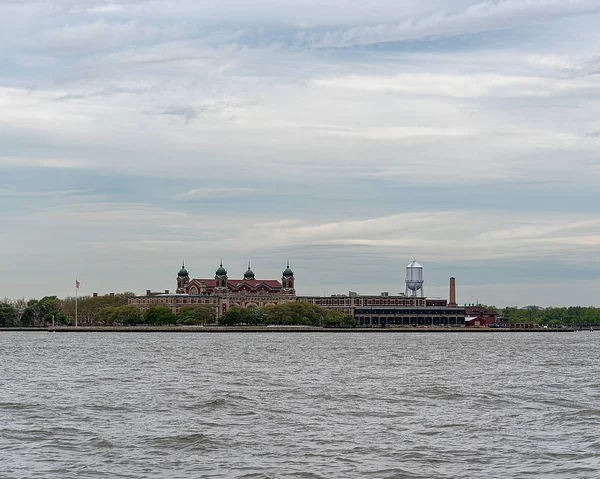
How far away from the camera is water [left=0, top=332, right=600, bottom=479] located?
28.0 meters

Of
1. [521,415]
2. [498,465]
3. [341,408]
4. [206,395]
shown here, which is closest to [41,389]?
[206,395]

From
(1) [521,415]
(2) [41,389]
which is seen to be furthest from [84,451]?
(2) [41,389]

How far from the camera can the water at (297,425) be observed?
91.8ft

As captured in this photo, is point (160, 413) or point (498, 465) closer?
point (498, 465)

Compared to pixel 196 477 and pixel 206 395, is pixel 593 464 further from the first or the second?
pixel 206 395

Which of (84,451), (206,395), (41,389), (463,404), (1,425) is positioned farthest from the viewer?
(41,389)

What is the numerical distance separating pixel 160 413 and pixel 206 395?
7.65 metres

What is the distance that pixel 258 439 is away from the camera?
1299 inches

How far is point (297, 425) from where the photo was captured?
36375 mm

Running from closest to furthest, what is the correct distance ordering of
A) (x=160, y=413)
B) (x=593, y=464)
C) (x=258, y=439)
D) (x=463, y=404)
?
(x=593, y=464) → (x=258, y=439) → (x=160, y=413) → (x=463, y=404)

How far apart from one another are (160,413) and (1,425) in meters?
6.32

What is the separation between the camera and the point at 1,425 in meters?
35.9

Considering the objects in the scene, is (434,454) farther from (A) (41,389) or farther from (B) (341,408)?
(A) (41,389)

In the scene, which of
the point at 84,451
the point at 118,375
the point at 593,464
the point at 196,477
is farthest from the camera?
the point at 118,375
